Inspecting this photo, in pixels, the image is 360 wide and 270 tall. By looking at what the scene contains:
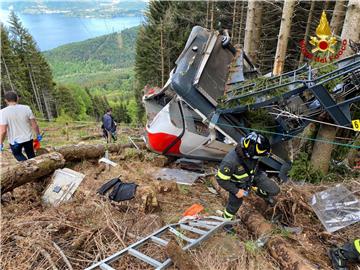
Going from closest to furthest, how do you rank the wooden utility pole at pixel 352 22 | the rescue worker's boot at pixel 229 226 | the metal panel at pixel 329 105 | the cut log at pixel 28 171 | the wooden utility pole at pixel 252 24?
1. the rescue worker's boot at pixel 229 226
2. the metal panel at pixel 329 105
3. the cut log at pixel 28 171
4. the wooden utility pole at pixel 352 22
5. the wooden utility pole at pixel 252 24

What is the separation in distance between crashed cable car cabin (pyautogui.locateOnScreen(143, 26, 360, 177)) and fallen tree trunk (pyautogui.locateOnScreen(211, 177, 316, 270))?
1313 millimetres

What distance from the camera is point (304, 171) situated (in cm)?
459

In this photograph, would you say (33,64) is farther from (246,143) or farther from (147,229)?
(246,143)

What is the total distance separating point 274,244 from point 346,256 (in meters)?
0.63

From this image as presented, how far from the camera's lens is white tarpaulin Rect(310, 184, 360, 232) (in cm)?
306

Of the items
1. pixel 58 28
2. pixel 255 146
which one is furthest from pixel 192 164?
pixel 58 28

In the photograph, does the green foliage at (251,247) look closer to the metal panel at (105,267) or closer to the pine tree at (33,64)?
the metal panel at (105,267)

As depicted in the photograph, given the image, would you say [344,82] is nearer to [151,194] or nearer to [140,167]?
[151,194]

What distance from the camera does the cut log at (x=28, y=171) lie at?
385cm

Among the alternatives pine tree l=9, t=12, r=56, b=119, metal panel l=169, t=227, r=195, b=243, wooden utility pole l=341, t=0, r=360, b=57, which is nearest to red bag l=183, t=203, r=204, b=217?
metal panel l=169, t=227, r=195, b=243

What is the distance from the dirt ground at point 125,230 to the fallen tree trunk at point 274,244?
0.07 m

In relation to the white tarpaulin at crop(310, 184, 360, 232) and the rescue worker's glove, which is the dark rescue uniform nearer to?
the rescue worker's glove

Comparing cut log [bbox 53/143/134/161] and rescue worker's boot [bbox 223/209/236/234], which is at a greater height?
rescue worker's boot [bbox 223/209/236/234]

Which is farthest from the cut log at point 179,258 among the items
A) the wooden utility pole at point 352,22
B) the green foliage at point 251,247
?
the wooden utility pole at point 352,22
